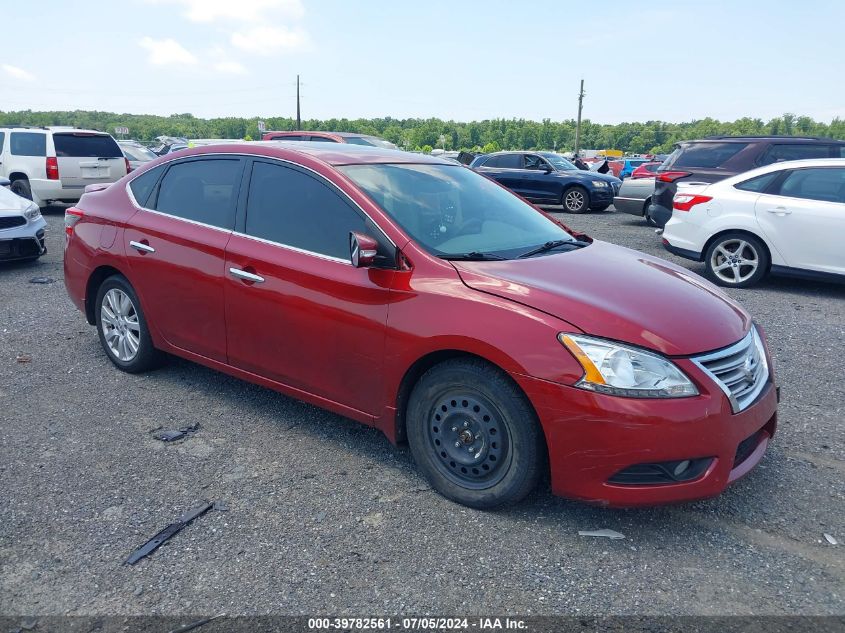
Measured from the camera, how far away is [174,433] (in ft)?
13.6

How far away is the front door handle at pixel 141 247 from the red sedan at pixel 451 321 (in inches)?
0.9

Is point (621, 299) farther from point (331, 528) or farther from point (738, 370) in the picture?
point (331, 528)

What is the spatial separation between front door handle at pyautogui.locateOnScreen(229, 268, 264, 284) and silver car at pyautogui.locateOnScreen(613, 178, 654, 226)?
1144 cm

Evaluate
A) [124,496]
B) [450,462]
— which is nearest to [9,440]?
[124,496]

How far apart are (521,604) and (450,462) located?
0.84 m

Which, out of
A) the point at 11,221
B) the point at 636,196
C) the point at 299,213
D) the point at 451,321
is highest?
the point at 299,213

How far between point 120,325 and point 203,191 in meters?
1.29

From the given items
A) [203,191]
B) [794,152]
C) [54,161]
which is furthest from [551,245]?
[54,161]

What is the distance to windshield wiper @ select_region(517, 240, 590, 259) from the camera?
3.74 meters

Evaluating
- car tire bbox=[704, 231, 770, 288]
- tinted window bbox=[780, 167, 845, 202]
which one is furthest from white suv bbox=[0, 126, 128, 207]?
tinted window bbox=[780, 167, 845, 202]

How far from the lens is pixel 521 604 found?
105 inches

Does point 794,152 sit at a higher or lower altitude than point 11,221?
higher

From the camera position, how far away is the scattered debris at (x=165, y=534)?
9.65 ft

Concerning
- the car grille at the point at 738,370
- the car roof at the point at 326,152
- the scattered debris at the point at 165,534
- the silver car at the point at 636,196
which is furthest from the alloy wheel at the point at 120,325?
the silver car at the point at 636,196
